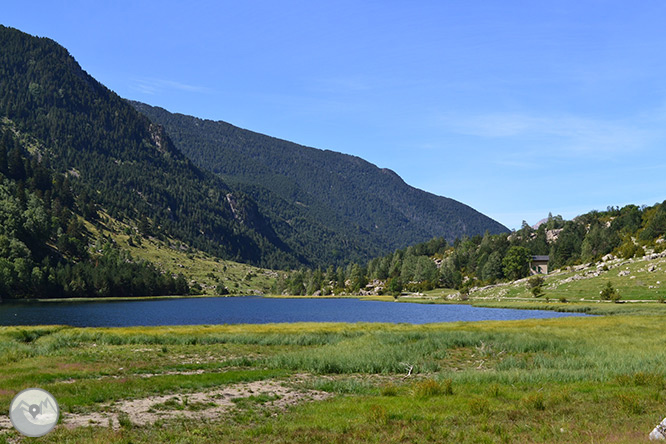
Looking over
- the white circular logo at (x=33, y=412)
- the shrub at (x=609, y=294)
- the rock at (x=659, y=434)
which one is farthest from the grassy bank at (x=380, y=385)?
the shrub at (x=609, y=294)

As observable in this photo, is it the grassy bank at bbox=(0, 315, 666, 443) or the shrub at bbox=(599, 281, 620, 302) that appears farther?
the shrub at bbox=(599, 281, 620, 302)

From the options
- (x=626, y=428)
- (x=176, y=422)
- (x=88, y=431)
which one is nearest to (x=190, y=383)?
(x=176, y=422)

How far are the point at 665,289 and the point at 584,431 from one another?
11227cm

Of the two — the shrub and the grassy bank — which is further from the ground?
the grassy bank

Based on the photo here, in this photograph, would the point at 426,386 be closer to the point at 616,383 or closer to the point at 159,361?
the point at 616,383

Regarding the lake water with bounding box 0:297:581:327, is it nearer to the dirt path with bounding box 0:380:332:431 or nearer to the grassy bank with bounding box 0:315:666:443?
the grassy bank with bounding box 0:315:666:443

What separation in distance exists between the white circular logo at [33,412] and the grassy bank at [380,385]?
478mm

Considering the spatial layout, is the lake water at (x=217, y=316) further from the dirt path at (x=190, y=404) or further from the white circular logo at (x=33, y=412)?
the white circular logo at (x=33, y=412)

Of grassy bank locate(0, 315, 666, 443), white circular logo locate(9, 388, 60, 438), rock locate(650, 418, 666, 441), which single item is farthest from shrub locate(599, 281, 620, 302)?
white circular logo locate(9, 388, 60, 438)

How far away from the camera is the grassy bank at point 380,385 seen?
18062 millimetres

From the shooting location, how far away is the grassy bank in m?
18.1

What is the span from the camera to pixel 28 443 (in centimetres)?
1631

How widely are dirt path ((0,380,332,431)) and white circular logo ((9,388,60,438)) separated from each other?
0.99 m

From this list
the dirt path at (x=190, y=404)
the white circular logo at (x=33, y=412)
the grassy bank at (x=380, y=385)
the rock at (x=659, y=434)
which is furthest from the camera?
the dirt path at (x=190, y=404)
